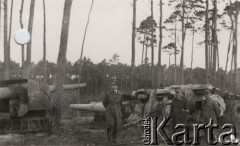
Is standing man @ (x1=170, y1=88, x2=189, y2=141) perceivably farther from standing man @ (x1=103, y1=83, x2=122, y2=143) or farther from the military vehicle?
the military vehicle

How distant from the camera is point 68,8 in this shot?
48.0ft

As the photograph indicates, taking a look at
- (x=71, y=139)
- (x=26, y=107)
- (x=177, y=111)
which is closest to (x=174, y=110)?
(x=177, y=111)

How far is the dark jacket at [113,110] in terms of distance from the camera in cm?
1233

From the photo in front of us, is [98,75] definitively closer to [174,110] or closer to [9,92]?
[9,92]

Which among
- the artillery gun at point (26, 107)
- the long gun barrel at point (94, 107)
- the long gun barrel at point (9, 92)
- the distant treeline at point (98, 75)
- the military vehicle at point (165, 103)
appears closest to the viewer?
the artillery gun at point (26, 107)

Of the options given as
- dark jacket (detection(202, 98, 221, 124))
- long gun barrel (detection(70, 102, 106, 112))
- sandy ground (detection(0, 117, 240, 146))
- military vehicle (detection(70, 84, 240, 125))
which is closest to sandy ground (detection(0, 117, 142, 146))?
sandy ground (detection(0, 117, 240, 146))

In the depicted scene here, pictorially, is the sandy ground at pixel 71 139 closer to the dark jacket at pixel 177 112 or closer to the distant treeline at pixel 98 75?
the dark jacket at pixel 177 112

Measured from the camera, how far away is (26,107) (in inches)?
567

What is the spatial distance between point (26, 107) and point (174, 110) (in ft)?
17.7

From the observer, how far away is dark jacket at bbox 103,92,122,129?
1233 centimetres

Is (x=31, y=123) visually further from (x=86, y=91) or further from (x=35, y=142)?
(x=86, y=91)

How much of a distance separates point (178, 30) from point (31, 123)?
36.3 metres

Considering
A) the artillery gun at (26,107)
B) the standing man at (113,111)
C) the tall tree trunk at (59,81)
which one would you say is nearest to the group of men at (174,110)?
the standing man at (113,111)

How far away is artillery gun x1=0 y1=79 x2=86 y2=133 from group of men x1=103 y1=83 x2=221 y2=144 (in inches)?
130
